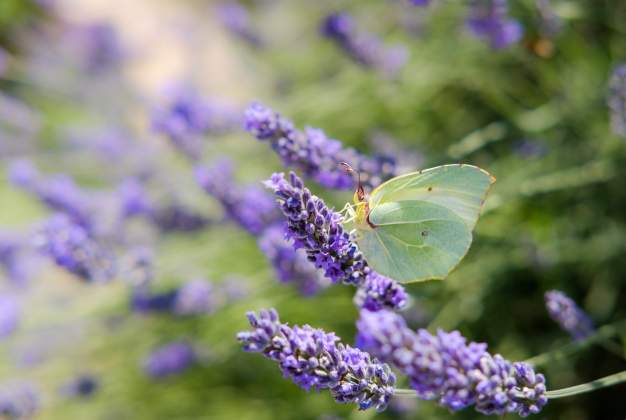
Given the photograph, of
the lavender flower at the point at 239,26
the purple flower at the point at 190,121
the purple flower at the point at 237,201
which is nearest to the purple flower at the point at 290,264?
the purple flower at the point at 237,201

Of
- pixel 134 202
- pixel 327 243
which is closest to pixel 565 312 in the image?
pixel 327 243

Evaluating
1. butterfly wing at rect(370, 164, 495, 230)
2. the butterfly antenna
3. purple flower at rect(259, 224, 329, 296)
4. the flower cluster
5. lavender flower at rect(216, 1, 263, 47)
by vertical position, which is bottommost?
the flower cluster

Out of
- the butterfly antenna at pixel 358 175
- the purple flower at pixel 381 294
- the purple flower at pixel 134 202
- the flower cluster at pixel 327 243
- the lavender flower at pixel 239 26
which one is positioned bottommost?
the purple flower at pixel 381 294

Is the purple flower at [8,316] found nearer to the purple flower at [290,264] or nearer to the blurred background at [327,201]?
the blurred background at [327,201]

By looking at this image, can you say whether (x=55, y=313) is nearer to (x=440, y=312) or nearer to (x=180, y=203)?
(x=180, y=203)

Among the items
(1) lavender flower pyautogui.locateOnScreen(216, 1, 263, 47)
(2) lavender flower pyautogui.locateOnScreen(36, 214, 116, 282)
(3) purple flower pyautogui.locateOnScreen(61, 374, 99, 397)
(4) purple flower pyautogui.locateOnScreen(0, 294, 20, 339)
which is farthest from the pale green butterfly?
(4) purple flower pyautogui.locateOnScreen(0, 294, 20, 339)

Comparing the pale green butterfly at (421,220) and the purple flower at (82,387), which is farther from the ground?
the purple flower at (82,387)

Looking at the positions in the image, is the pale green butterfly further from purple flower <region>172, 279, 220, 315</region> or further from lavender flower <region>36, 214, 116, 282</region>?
purple flower <region>172, 279, 220, 315</region>
